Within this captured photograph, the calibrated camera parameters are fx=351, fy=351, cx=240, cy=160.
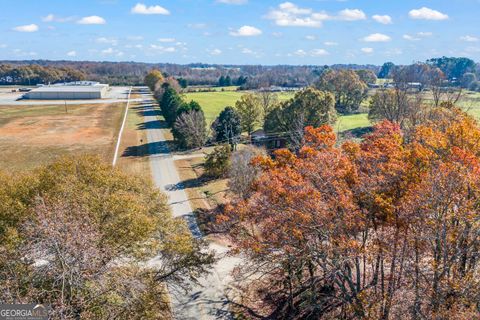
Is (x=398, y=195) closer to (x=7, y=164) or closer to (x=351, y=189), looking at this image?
(x=351, y=189)

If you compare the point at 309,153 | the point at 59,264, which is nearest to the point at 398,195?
the point at 309,153

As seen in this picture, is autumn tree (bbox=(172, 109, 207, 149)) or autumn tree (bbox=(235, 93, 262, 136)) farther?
autumn tree (bbox=(235, 93, 262, 136))

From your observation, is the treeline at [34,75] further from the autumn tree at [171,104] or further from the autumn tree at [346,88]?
the autumn tree at [346,88]

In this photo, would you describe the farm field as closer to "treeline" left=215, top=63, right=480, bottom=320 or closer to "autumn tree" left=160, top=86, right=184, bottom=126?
"autumn tree" left=160, top=86, right=184, bottom=126

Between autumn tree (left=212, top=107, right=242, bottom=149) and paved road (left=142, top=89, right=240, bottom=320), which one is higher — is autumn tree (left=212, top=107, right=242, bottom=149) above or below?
above

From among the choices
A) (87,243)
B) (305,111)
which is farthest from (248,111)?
(87,243)

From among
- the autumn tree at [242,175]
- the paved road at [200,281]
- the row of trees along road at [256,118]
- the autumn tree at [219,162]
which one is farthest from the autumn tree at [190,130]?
the autumn tree at [242,175]

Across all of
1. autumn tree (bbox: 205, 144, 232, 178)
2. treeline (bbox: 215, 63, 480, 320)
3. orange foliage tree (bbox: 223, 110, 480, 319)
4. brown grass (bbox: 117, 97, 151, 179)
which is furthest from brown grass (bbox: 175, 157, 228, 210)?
orange foliage tree (bbox: 223, 110, 480, 319)
